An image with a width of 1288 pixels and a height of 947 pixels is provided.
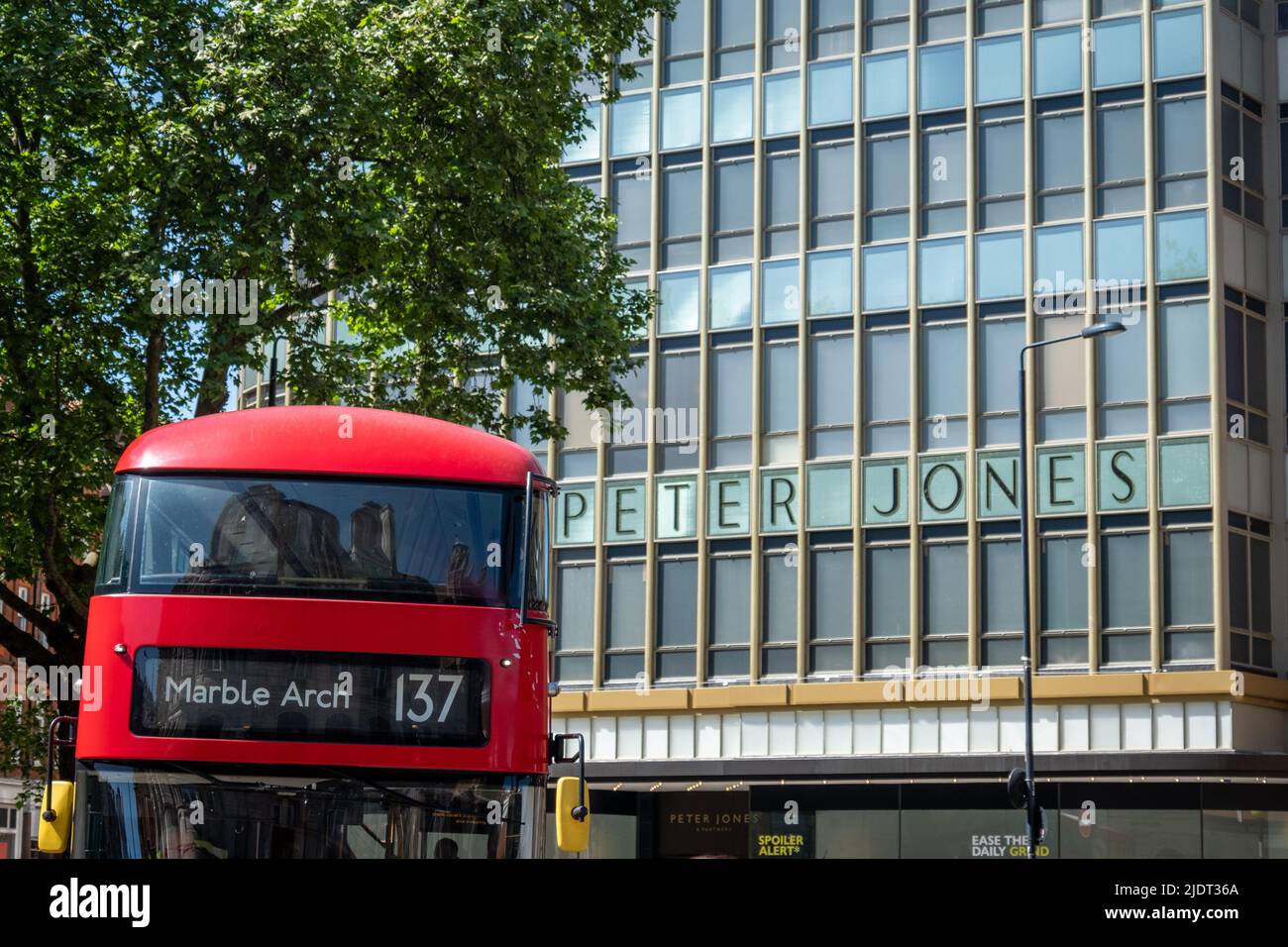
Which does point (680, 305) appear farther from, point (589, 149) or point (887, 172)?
point (887, 172)

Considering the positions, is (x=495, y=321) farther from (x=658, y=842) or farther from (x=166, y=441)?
(x=658, y=842)

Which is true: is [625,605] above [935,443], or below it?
below

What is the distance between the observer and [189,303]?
18859 mm

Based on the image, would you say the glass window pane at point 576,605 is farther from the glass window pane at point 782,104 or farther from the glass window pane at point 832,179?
the glass window pane at point 782,104

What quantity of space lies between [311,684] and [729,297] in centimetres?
2540

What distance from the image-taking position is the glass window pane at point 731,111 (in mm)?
35969

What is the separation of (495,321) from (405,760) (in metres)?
9.95

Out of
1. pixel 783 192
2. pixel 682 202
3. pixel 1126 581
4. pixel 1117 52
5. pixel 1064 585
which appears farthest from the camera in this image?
pixel 682 202

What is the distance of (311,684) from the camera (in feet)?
35.9

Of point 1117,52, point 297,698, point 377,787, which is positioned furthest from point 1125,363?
point 297,698

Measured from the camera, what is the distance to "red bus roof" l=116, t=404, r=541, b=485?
12.4 m

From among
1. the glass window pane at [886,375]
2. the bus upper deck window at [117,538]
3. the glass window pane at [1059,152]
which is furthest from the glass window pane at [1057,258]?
the bus upper deck window at [117,538]

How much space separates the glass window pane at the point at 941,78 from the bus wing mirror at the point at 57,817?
2614 cm
